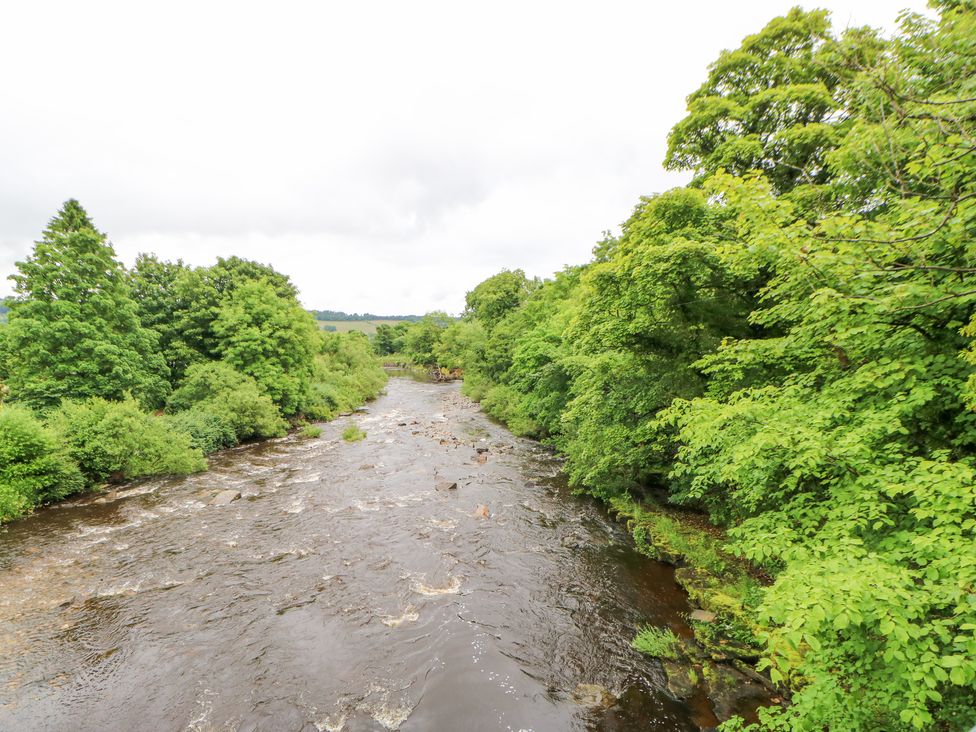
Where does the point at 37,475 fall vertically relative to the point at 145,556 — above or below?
above

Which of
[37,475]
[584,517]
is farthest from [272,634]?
[37,475]

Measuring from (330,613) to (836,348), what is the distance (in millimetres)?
12371

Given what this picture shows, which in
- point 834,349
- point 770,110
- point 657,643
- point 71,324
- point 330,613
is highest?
point 770,110

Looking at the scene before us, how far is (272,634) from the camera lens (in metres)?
9.38

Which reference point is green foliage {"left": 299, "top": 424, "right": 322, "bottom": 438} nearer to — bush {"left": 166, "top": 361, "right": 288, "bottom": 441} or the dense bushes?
bush {"left": 166, "top": 361, "right": 288, "bottom": 441}

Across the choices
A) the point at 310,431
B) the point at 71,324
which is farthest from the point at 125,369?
the point at 310,431

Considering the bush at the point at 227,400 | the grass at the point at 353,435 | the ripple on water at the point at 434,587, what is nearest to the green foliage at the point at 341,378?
the grass at the point at 353,435

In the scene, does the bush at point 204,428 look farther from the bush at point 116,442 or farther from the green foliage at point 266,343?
the green foliage at point 266,343

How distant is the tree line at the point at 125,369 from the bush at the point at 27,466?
0.13 ft

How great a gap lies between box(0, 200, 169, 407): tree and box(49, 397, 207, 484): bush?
5.79 feet

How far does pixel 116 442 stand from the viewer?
55.9 ft

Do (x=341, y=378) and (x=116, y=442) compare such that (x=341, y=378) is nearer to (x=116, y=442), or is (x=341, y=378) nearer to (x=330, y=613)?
(x=116, y=442)

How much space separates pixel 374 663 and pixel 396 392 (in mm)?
42992

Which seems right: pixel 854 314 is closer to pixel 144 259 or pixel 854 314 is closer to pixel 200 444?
pixel 200 444
